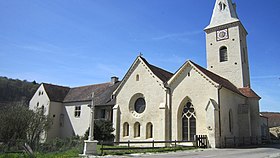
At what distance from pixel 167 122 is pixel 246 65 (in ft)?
56.6

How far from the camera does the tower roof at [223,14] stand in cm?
→ 3784

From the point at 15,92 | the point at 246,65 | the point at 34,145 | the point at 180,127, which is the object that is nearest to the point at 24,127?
the point at 34,145

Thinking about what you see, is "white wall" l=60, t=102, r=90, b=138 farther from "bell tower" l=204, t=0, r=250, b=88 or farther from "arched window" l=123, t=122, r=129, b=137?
"bell tower" l=204, t=0, r=250, b=88

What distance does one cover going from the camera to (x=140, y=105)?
32.9 metres

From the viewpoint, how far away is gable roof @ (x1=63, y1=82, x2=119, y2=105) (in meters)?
39.1

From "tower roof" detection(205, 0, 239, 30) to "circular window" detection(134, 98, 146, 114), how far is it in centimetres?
1622

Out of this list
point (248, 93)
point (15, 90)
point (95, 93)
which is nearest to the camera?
point (248, 93)

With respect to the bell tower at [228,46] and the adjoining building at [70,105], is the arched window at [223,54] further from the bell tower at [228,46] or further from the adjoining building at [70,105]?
the adjoining building at [70,105]

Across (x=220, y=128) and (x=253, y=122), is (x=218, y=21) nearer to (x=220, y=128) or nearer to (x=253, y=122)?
(x=253, y=122)

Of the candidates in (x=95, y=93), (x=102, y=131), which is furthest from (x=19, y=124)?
(x=95, y=93)

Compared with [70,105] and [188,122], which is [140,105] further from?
[70,105]

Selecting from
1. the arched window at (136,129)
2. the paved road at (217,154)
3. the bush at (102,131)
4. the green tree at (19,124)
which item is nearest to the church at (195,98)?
the arched window at (136,129)

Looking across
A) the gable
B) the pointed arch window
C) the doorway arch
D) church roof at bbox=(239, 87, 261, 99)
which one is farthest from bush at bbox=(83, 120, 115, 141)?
the pointed arch window

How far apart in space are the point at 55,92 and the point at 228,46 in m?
30.7
